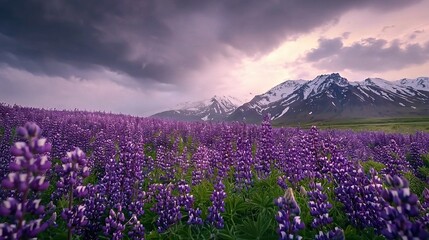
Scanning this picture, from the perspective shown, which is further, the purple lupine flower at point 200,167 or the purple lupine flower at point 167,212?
the purple lupine flower at point 200,167

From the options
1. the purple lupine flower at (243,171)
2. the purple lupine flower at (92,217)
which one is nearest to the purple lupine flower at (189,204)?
the purple lupine flower at (92,217)

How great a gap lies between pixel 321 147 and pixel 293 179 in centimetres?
120

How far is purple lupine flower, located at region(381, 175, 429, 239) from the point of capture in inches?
106

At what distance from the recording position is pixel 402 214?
109 inches

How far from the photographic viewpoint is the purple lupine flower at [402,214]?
2684 millimetres

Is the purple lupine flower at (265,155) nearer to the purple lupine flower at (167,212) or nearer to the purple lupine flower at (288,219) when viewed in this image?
the purple lupine flower at (167,212)

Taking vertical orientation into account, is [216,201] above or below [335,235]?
below

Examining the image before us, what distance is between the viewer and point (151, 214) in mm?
6734

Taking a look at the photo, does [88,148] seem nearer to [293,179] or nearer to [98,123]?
[98,123]

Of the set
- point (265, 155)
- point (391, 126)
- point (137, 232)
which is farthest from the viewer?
point (391, 126)

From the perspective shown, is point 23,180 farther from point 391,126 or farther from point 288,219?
point 391,126

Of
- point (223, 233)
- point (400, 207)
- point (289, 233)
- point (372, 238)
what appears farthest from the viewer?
point (223, 233)

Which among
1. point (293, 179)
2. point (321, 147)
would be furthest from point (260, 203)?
point (321, 147)

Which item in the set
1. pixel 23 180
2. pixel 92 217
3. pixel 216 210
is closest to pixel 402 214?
pixel 216 210
